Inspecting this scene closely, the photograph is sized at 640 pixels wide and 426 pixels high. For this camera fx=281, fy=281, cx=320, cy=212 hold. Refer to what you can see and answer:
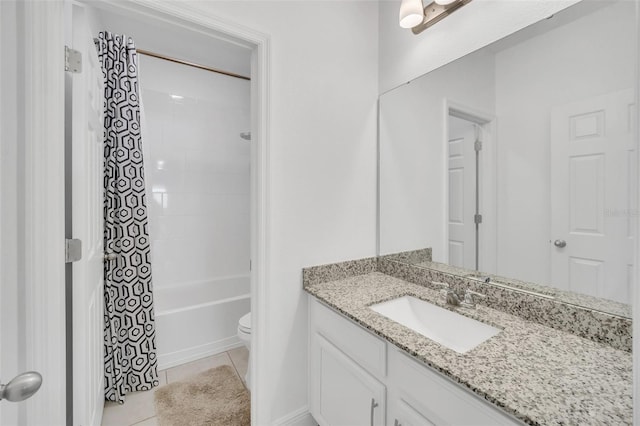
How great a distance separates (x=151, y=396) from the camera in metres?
1.76

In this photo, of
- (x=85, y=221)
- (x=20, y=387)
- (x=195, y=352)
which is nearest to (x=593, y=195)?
(x=20, y=387)

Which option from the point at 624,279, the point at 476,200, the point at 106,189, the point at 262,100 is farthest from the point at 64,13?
the point at 624,279

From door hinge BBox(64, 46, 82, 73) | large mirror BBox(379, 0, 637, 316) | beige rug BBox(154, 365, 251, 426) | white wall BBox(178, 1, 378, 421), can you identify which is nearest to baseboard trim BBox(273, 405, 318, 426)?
white wall BBox(178, 1, 378, 421)

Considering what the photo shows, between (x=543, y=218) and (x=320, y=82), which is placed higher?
(x=320, y=82)

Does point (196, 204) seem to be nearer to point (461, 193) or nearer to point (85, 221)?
point (85, 221)

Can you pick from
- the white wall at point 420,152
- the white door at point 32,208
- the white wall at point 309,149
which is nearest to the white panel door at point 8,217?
the white door at point 32,208

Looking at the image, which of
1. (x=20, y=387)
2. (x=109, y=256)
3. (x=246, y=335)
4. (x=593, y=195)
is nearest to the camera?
(x=20, y=387)

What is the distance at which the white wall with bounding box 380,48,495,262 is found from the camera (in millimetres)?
1335

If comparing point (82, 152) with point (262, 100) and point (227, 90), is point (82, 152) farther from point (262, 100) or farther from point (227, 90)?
point (227, 90)

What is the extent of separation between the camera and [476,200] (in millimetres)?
1330

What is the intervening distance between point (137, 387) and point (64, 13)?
1992mm

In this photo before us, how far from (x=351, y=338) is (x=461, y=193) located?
0.87m

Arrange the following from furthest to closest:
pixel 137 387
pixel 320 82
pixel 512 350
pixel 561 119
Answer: pixel 137 387 < pixel 320 82 < pixel 561 119 < pixel 512 350

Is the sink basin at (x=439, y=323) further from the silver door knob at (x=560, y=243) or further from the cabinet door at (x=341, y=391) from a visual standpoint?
the silver door knob at (x=560, y=243)
